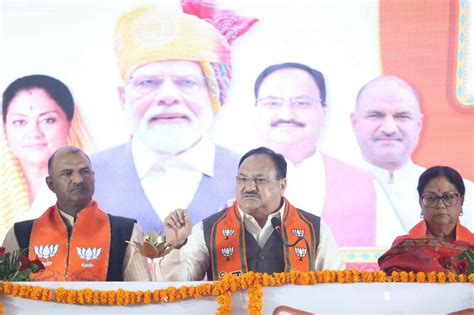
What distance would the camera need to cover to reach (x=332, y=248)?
13.3ft

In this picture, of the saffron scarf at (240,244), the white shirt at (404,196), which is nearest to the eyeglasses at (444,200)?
the saffron scarf at (240,244)

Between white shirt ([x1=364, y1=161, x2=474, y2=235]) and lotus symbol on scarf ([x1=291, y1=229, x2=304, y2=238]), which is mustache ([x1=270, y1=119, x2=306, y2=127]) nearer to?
white shirt ([x1=364, y1=161, x2=474, y2=235])

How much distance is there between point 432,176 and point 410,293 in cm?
117

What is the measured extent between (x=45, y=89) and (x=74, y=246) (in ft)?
4.78

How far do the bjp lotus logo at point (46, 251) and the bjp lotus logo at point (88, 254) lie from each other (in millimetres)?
116

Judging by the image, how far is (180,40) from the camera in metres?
5.02

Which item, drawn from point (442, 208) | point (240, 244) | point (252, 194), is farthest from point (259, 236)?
point (442, 208)

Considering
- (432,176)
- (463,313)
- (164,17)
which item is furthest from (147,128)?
(463,313)

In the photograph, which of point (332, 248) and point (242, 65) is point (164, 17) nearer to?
point (242, 65)

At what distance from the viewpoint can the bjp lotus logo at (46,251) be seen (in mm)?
3830

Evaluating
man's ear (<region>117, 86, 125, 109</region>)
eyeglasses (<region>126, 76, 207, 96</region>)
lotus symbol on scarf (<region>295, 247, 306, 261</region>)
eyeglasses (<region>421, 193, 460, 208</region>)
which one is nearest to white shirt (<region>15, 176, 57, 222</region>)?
man's ear (<region>117, 86, 125, 109</region>)

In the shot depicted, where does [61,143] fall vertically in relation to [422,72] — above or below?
below

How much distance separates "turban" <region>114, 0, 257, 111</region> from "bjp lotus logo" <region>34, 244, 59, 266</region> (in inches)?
57.8

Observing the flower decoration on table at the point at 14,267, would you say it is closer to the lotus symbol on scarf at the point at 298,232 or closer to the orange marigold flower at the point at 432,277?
the lotus symbol on scarf at the point at 298,232
